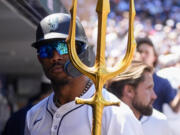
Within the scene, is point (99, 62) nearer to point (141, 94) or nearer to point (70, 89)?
point (70, 89)

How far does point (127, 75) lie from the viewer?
415cm

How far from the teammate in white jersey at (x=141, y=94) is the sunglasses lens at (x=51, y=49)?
1408 millimetres

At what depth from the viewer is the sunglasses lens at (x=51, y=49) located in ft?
8.77

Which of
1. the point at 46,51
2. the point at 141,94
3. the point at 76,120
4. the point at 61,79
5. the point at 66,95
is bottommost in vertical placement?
the point at 141,94

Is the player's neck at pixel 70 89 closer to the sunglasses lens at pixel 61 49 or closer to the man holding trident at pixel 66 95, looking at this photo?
the man holding trident at pixel 66 95

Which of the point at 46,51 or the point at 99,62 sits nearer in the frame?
the point at 99,62

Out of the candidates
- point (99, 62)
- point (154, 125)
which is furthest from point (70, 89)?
point (154, 125)

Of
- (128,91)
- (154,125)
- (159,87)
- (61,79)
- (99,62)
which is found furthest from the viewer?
(159,87)

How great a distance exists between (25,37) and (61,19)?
9768mm

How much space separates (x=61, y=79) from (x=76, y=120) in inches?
8.7

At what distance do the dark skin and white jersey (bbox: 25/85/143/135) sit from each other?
1.9 inches

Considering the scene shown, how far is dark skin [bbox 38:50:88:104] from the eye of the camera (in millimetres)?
2648

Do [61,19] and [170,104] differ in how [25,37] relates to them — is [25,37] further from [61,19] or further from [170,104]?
[61,19]

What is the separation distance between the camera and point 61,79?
2.66 m
